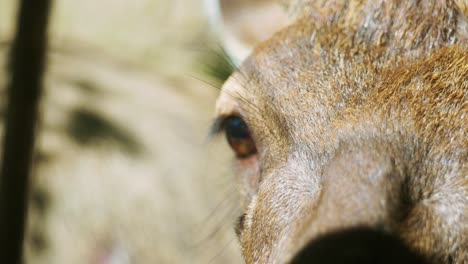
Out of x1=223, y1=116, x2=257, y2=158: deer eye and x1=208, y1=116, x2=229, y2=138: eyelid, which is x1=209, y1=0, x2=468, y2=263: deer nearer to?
x1=223, y1=116, x2=257, y2=158: deer eye

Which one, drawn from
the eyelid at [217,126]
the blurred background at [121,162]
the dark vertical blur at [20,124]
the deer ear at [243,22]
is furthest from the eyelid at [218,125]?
the blurred background at [121,162]

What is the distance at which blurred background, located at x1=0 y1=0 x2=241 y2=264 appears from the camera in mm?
6891

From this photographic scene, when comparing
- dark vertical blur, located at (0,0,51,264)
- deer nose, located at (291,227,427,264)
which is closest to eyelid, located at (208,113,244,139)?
deer nose, located at (291,227,427,264)

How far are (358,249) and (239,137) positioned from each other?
61.6 inches

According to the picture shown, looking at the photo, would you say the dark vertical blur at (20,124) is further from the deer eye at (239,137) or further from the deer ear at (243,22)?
the deer eye at (239,137)

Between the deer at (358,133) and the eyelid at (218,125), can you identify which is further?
the eyelid at (218,125)

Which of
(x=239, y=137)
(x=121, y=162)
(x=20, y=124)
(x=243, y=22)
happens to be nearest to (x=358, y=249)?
(x=239, y=137)

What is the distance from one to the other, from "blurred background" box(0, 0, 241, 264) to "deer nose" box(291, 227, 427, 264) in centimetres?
450

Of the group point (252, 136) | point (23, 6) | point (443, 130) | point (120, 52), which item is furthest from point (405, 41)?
point (120, 52)

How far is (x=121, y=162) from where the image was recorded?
6926 millimetres

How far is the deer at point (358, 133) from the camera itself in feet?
7.29

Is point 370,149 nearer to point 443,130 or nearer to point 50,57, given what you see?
Result: point 443,130

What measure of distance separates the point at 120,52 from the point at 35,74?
2052mm

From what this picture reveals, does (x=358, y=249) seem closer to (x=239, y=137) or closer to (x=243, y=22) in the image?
(x=239, y=137)
